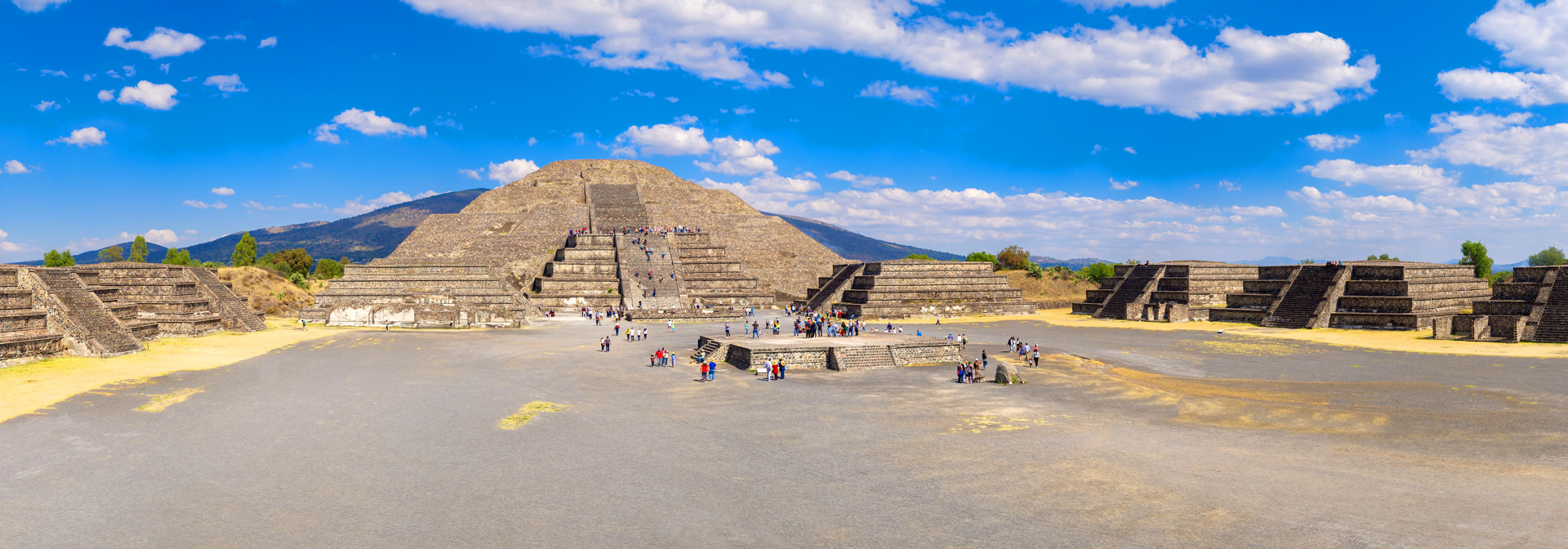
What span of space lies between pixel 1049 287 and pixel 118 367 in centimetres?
7063

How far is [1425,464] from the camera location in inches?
536

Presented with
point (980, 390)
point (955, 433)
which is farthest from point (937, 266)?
point (955, 433)

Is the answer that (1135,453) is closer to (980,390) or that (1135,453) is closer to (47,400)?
(980,390)

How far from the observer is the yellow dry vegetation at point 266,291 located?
172 feet

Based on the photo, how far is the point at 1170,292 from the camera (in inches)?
2120

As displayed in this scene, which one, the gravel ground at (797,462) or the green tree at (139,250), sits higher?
the green tree at (139,250)

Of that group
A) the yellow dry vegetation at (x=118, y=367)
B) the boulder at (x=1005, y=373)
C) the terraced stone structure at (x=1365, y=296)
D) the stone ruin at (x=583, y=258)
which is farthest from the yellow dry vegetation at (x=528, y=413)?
the terraced stone structure at (x=1365, y=296)

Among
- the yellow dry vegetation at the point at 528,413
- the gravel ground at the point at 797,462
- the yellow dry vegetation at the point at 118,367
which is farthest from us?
the yellow dry vegetation at the point at 118,367

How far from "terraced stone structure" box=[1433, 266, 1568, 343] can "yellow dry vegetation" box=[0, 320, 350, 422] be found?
2069 inches

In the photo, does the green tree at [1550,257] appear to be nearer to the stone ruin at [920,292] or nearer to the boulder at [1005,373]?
the stone ruin at [920,292]

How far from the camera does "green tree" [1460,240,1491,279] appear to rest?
71125mm

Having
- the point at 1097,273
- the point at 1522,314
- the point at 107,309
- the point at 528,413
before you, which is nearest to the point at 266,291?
the point at 107,309

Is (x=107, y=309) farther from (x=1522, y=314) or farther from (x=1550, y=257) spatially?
(x=1550, y=257)

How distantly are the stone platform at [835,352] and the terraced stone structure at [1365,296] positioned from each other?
28211mm
